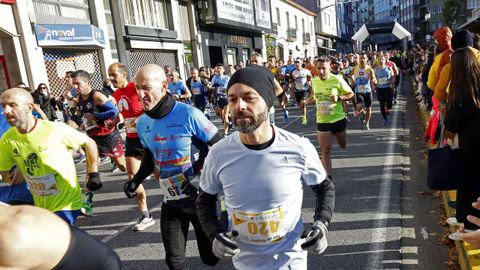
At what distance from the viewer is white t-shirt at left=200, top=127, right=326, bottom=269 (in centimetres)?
214

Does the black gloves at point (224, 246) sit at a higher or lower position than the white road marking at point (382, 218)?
higher

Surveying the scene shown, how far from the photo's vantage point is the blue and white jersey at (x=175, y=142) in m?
3.21

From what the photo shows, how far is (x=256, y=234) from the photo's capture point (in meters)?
2.18

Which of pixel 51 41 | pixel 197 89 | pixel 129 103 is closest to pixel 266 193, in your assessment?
pixel 129 103

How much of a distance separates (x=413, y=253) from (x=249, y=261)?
2.35 m

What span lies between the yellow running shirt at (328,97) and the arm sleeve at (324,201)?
3575 mm

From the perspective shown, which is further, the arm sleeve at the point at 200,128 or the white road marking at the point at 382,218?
the white road marking at the point at 382,218

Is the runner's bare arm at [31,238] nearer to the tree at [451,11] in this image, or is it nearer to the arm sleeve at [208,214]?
the arm sleeve at [208,214]

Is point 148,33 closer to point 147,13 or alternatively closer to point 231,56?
point 147,13

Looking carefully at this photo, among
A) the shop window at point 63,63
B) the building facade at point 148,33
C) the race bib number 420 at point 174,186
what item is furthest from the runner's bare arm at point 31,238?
the building facade at point 148,33

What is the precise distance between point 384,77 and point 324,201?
9.24 metres

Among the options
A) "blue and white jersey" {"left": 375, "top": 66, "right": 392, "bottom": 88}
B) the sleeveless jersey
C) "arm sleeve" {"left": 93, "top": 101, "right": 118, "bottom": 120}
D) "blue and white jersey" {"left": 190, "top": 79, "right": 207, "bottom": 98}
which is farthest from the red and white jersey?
"blue and white jersey" {"left": 190, "top": 79, "right": 207, "bottom": 98}

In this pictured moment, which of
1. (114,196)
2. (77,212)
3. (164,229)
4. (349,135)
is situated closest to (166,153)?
(164,229)

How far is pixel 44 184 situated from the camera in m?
3.35
